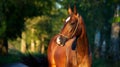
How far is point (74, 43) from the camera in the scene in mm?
9758

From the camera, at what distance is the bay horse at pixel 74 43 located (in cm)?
899

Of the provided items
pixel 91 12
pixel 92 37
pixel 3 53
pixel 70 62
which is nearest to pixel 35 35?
pixel 3 53

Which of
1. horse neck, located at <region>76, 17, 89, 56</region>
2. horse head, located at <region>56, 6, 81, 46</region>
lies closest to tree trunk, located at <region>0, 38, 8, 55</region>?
horse neck, located at <region>76, 17, 89, 56</region>

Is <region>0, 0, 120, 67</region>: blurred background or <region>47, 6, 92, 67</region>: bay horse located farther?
<region>0, 0, 120, 67</region>: blurred background

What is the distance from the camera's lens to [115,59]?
22625mm

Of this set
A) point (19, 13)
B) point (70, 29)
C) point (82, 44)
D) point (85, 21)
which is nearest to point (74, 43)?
point (82, 44)

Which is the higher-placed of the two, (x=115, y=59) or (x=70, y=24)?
(x=70, y=24)

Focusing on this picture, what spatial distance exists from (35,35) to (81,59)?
47.6 m

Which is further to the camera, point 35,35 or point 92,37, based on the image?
point 35,35

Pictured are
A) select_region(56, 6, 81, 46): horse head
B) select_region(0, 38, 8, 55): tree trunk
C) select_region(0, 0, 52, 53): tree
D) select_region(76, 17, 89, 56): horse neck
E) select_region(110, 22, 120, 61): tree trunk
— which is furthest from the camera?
select_region(0, 38, 8, 55): tree trunk

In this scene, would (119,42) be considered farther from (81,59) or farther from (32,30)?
(32,30)

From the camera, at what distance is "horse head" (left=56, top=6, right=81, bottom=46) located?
8.96m

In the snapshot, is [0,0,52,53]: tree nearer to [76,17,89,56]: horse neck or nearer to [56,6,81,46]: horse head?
[76,17,89,56]: horse neck

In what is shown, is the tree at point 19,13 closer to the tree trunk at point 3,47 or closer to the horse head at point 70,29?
the tree trunk at point 3,47
